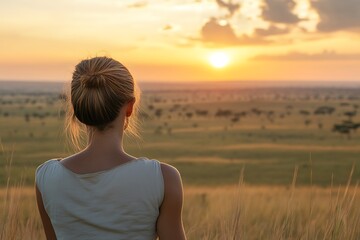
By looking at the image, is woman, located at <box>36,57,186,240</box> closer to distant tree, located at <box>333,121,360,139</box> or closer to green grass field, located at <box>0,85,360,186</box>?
green grass field, located at <box>0,85,360,186</box>

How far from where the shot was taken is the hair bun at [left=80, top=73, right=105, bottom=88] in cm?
251

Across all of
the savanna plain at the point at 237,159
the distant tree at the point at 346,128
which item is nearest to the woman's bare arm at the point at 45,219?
the savanna plain at the point at 237,159

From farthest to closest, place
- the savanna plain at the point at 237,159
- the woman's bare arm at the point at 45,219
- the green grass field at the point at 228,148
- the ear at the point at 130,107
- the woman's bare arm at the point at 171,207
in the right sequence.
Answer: the green grass field at the point at 228,148 → the savanna plain at the point at 237,159 → the woman's bare arm at the point at 45,219 → the ear at the point at 130,107 → the woman's bare arm at the point at 171,207

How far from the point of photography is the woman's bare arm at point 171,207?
8.13 feet

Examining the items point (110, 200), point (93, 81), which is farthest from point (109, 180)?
point (93, 81)

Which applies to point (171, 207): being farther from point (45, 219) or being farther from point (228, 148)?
point (228, 148)

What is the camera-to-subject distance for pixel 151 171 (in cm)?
247

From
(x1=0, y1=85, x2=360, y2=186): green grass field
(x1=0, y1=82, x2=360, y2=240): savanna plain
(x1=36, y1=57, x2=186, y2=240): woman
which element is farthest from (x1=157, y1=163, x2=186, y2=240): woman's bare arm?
(x1=0, y1=85, x2=360, y2=186): green grass field

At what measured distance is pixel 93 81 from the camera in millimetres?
2510

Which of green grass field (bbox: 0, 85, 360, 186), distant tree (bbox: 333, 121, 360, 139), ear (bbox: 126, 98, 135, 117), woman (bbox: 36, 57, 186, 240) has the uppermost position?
ear (bbox: 126, 98, 135, 117)

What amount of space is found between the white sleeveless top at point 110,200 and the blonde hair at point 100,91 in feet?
0.57

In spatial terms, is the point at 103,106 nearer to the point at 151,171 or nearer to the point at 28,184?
the point at 151,171

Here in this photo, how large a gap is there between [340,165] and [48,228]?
22.2 m

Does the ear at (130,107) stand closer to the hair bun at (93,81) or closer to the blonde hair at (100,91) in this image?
the blonde hair at (100,91)
